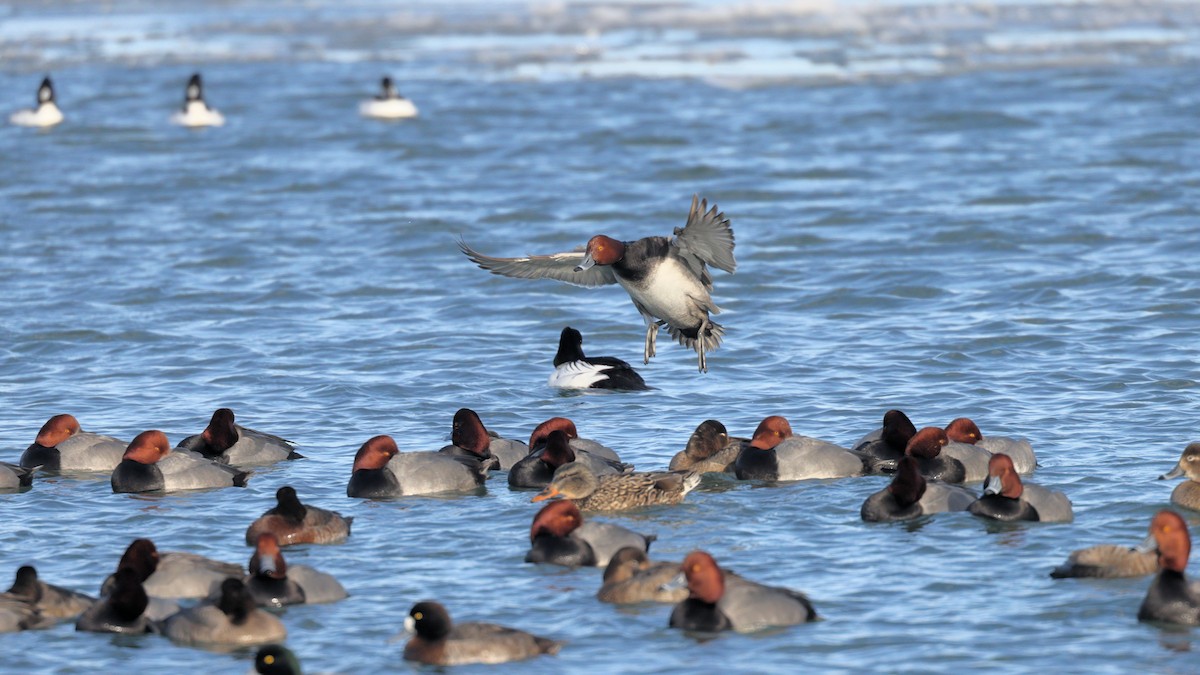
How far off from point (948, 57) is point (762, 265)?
1655 centimetres

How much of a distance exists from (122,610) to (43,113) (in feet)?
75.7

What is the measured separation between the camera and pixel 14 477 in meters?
11.9

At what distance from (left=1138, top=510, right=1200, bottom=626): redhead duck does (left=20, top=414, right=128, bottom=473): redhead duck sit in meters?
7.14

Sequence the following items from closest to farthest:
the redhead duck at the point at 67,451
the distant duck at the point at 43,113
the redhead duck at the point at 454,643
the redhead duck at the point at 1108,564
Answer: the redhead duck at the point at 454,643
the redhead duck at the point at 1108,564
the redhead duck at the point at 67,451
the distant duck at the point at 43,113

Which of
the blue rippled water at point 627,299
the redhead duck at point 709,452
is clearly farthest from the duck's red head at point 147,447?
the redhead duck at point 709,452

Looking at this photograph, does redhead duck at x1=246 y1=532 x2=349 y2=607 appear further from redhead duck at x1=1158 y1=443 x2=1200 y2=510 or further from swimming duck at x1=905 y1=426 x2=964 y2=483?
redhead duck at x1=1158 y1=443 x2=1200 y2=510

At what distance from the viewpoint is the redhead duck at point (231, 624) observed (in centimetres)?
885

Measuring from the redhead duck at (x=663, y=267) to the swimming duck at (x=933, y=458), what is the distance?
2.23 meters

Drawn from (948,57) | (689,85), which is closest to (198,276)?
(689,85)

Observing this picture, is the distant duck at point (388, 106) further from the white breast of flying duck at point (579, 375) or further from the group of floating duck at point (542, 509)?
the group of floating duck at point (542, 509)

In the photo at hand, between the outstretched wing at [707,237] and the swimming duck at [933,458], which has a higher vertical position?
the outstretched wing at [707,237]

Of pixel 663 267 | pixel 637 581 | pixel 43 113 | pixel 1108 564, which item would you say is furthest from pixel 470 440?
pixel 43 113

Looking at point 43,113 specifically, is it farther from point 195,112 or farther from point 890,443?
point 890,443

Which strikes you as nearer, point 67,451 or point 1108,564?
point 1108,564
